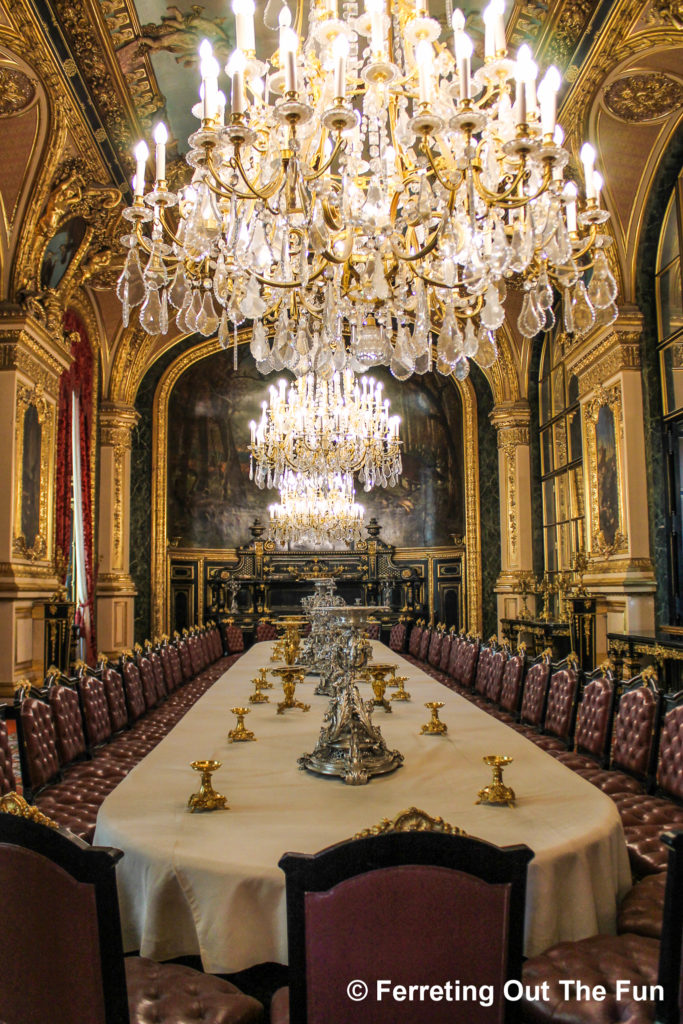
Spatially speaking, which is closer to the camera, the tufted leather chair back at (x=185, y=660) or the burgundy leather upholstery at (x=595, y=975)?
the burgundy leather upholstery at (x=595, y=975)

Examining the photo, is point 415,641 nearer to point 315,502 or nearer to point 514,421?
point 315,502

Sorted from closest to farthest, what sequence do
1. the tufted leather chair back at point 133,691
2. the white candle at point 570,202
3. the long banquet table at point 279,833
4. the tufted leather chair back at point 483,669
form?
the long banquet table at point 279,833 → the white candle at point 570,202 → the tufted leather chair back at point 133,691 → the tufted leather chair back at point 483,669

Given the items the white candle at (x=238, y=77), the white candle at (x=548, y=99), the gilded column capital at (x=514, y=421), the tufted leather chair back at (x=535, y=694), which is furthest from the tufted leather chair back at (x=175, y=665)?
the gilded column capital at (x=514, y=421)

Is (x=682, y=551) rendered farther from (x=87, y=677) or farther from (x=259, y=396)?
(x=259, y=396)

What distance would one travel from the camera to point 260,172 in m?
4.16

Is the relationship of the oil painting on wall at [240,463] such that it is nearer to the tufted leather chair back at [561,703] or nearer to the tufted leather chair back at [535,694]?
the tufted leather chair back at [535,694]

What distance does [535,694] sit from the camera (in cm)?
474

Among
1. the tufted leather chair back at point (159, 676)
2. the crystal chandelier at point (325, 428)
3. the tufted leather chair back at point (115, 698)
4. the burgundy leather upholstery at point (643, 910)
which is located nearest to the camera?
the burgundy leather upholstery at point (643, 910)

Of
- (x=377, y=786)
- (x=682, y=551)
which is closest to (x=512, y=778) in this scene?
(x=377, y=786)

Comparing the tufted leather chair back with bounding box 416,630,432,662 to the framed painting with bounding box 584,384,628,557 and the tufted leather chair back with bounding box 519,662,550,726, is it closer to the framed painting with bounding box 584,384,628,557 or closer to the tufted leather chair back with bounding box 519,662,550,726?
the framed painting with bounding box 584,384,628,557

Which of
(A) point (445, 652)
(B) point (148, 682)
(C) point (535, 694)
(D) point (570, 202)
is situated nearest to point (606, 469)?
(A) point (445, 652)

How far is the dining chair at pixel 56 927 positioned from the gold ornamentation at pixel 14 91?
269 inches

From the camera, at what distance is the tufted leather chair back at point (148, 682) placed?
5438 millimetres

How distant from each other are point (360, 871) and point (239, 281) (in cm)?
362
